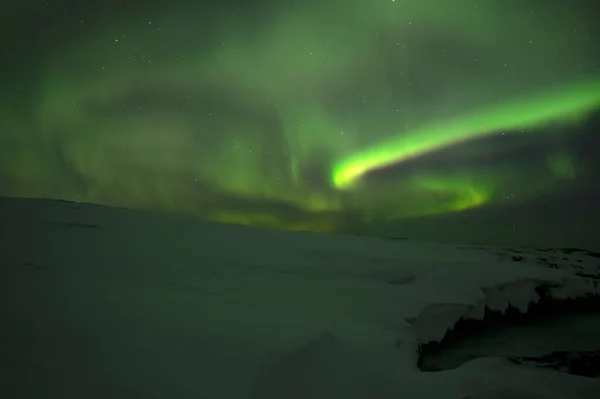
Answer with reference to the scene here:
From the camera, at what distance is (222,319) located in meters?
4.93

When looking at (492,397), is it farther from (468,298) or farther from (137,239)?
(137,239)

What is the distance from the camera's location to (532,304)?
11.1 metres

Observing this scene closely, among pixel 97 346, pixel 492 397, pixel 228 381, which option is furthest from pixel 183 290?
pixel 492 397

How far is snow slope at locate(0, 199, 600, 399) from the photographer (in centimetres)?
346

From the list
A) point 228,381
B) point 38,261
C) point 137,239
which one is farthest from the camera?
point 137,239

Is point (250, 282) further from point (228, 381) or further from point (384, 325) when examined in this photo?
point (228, 381)

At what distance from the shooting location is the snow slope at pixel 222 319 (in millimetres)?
3462

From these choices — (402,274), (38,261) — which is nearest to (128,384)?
(38,261)

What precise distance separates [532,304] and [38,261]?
1105 cm

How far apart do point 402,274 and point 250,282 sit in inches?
169

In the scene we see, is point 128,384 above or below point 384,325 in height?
below

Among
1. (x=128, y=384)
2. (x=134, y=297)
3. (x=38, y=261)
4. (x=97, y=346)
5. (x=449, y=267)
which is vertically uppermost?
(x=449, y=267)

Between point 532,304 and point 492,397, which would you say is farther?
point 532,304

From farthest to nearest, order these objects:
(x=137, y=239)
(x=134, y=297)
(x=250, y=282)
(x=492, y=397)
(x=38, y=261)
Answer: (x=137, y=239), (x=250, y=282), (x=38, y=261), (x=134, y=297), (x=492, y=397)
